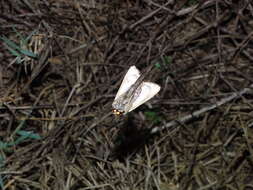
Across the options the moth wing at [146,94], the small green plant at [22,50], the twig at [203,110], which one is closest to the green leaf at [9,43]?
the small green plant at [22,50]

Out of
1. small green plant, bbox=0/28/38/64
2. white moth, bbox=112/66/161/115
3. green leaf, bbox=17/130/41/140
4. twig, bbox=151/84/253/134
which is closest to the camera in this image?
white moth, bbox=112/66/161/115

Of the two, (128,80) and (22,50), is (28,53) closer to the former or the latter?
(22,50)

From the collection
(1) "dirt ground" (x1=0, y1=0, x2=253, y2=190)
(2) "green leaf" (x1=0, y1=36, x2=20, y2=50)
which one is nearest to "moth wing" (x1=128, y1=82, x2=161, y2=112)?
(1) "dirt ground" (x1=0, y1=0, x2=253, y2=190)

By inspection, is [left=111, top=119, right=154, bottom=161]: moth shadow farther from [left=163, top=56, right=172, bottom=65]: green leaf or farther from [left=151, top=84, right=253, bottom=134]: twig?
[left=163, top=56, right=172, bottom=65]: green leaf

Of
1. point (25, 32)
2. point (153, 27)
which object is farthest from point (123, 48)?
point (25, 32)

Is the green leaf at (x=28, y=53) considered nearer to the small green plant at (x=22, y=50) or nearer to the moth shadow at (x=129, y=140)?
the small green plant at (x=22, y=50)

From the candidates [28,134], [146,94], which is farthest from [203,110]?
[28,134]
